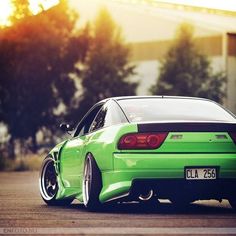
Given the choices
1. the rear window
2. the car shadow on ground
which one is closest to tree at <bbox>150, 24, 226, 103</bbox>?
the car shadow on ground

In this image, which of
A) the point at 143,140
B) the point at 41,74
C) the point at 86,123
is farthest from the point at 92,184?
the point at 41,74

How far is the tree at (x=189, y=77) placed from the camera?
166 ft

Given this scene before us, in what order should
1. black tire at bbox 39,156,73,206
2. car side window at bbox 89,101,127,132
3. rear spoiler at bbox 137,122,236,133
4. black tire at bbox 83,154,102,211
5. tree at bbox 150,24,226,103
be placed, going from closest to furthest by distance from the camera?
rear spoiler at bbox 137,122,236,133 → black tire at bbox 83,154,102,211 → car side window at bbox 89,101,127,132 → black tire at bbox 39,156,73,206 → tree at bbox 150,24,226,103

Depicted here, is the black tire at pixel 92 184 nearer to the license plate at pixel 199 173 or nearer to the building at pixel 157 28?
the license plate at pixel 199 173

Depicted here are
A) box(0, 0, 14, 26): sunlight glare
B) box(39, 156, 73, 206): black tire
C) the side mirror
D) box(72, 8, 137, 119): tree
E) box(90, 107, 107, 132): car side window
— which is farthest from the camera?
box(72, 8, 137, 119): tree

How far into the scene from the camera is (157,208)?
11.0 m

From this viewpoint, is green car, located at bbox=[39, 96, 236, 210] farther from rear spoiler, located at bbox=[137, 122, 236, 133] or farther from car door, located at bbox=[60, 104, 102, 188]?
car door, located at bbox=[60, 104, 102, 188]

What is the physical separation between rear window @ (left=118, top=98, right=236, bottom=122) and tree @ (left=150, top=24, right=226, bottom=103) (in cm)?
3942

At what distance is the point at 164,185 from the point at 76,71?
4206 centimetres

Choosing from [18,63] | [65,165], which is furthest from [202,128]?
[18,63]

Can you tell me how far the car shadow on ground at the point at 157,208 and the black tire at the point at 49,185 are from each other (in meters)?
0.24

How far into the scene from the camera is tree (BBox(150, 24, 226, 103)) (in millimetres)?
50625

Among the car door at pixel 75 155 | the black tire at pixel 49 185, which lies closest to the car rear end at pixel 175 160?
the car door at pixel 75 155

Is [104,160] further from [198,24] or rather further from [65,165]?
[198,24]
